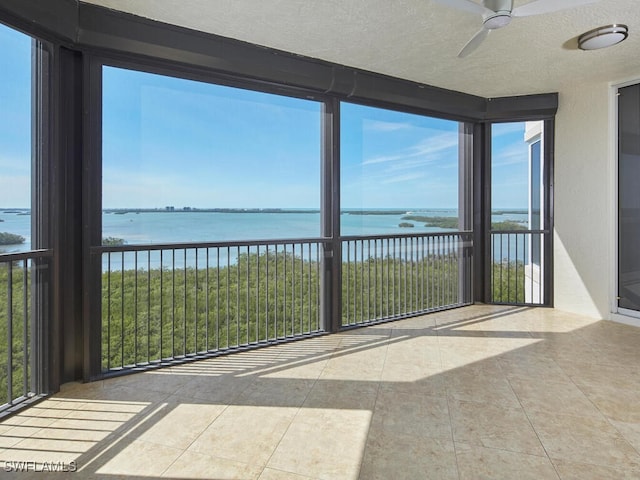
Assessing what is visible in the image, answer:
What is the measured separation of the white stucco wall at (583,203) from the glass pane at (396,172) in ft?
3.82

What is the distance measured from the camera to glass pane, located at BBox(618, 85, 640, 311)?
3.96 meters

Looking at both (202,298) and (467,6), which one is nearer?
(467,6)

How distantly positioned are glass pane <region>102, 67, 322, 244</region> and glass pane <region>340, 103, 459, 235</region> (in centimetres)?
42

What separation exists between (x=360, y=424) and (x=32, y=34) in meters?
2.90

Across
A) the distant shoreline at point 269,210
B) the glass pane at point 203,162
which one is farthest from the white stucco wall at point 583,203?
the glass pane at point 203,162

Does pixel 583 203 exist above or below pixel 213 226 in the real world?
above

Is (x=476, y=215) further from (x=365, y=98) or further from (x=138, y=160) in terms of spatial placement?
(x=138, y=160)

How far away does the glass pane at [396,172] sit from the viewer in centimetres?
405

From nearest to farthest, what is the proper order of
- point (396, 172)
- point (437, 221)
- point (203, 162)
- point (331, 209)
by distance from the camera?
point (203, 162) → point (331, 209) → point (396, 172) → point (437, 221)

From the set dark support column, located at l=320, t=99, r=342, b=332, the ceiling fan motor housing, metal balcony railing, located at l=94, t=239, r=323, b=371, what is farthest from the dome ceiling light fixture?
metal balcony railing, located at l=94, t=239, r=323, b=371

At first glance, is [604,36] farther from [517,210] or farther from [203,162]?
[203,162]

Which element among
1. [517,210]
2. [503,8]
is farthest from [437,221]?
[503,8]

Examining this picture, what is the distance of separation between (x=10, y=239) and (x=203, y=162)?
1.46 m

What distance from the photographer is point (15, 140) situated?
2.32 metres
